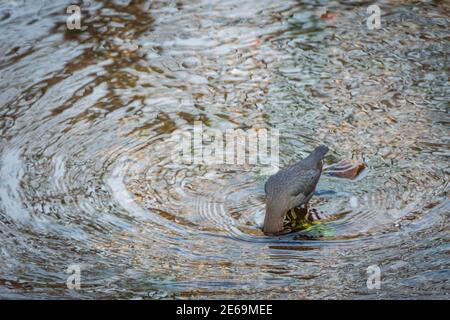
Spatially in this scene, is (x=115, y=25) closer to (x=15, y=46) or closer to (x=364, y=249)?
(x=15, y=46)

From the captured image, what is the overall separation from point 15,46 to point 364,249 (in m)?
4.68

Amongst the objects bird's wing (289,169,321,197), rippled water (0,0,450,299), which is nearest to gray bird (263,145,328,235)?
bird's wing (289,169,321,197)

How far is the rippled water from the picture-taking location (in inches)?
205

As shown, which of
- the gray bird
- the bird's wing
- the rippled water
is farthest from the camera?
the bird's wing

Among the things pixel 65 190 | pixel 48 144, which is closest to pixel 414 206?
pixel 65 190

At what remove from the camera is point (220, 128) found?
22.8 ft

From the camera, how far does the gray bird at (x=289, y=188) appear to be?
18.4 feet

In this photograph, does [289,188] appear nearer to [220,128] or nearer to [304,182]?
[304,182]

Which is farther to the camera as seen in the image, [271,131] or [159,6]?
[159,6]

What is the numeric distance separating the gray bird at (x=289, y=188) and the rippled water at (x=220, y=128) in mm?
138

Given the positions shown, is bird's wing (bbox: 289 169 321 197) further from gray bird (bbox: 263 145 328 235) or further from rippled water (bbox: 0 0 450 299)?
rippled water (bbox: 0 0 450 299)

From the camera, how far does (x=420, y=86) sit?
24.2 feet

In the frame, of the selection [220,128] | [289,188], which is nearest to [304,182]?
[289,188]

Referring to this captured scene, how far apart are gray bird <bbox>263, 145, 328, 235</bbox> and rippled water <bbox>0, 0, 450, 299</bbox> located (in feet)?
0.45
